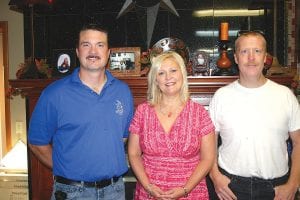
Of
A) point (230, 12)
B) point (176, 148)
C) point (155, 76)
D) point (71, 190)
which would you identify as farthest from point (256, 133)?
point (230, 12)

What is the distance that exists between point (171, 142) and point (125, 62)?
4.20 ft

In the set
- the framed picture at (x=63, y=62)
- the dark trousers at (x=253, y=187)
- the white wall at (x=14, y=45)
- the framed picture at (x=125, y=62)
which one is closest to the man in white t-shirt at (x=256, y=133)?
the dark trousers at (x=253, y=187)

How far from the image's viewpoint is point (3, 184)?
3.44 metres

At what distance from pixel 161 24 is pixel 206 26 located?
0.44 m

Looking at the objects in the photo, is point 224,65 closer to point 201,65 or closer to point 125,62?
point 201,65

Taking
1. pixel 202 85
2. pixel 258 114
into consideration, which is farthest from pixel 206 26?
pixel 258 114

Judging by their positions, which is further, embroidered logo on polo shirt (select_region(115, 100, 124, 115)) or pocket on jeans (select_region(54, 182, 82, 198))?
embroidered logo on polo shirt (select_region(115, 100, 124, 115))

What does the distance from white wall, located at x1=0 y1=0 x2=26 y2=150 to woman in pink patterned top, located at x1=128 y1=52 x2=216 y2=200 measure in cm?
213

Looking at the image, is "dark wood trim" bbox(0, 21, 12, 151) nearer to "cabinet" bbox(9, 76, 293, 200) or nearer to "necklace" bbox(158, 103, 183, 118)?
"cabinet" bbox(9, 76, 293, 200)

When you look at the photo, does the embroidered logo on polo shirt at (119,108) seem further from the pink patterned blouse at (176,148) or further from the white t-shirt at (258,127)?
the white t-shirt at (258,127)

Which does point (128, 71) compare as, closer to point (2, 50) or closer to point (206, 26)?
point (206, 26)

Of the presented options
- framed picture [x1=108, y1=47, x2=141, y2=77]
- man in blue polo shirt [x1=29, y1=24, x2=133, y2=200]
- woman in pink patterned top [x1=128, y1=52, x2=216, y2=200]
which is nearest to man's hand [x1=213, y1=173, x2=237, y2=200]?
woman in pink patterned top [x1=128, y1=52, x2=216, y2=200]

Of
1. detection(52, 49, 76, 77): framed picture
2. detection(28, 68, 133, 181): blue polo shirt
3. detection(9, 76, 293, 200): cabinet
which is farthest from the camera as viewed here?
detection(52, 49, 76, 77): framed picture

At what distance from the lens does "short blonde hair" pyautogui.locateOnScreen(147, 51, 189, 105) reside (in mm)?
1932
